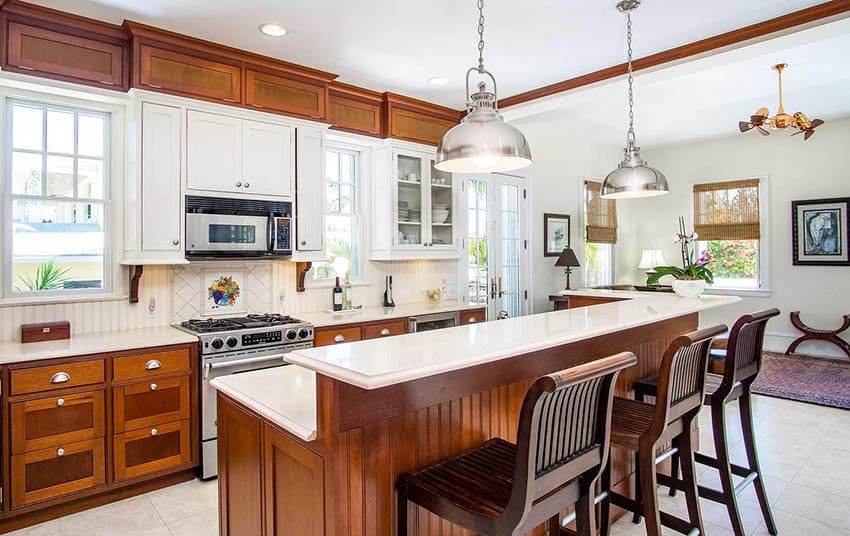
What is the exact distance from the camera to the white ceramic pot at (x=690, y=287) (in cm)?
330

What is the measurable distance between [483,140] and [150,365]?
230cm

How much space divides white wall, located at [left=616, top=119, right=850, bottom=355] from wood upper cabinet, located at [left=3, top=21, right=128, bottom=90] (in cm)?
700

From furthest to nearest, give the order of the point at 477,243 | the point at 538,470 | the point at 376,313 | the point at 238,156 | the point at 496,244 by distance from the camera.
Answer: the point at 496,244, the point at 477,243, the point at 376,313, the point at 238,156, the point at 538,470

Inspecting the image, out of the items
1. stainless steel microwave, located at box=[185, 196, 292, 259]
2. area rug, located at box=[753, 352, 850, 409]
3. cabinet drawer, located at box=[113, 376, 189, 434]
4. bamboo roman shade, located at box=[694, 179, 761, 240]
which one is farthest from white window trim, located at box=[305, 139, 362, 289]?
bamboo roman shade, located at box=[694, 179, 761, 240]

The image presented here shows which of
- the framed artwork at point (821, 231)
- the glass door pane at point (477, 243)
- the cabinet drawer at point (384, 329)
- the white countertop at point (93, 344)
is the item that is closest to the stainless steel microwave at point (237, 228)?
the white countertop at point (93, 344)

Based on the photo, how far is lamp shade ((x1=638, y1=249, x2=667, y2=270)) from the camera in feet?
25.2

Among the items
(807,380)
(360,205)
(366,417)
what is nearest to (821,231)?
(807,380)

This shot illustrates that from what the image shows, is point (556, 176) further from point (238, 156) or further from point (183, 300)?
point (183, 300)

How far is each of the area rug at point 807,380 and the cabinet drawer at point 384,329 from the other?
374cm

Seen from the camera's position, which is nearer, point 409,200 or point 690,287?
point 690,287

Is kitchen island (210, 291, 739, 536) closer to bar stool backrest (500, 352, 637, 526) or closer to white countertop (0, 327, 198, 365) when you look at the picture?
bar stool backrest (500, 352, 637, 526)

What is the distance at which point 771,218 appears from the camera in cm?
702

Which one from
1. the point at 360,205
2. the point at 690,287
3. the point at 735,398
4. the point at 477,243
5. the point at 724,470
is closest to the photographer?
the point at 724,470

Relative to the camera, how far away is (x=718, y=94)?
17.4ft
